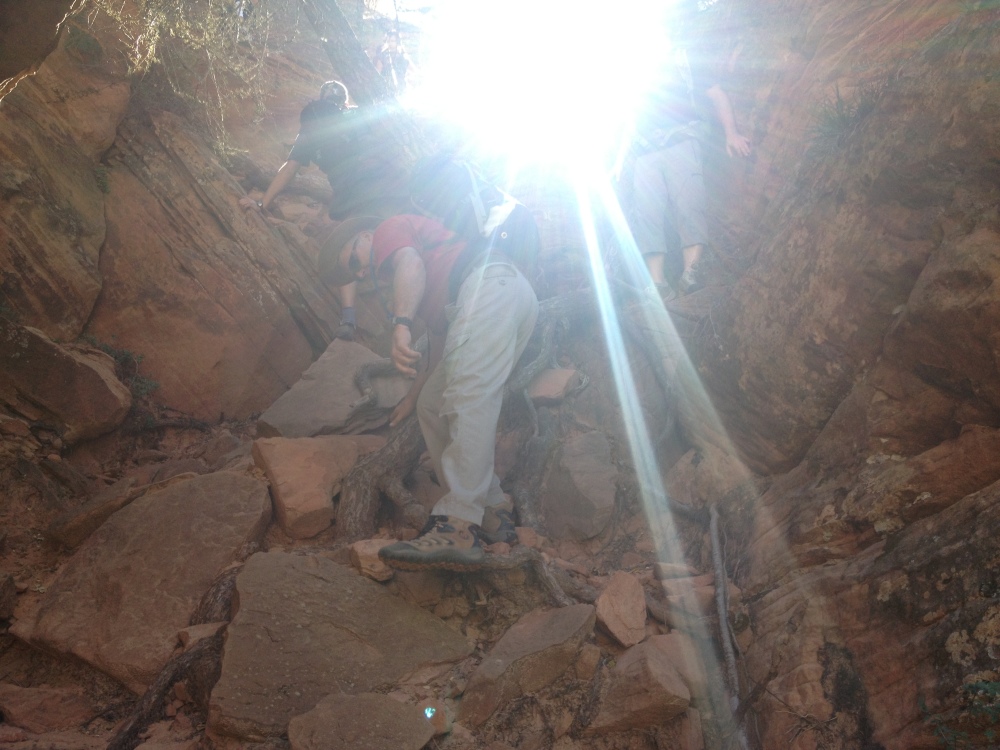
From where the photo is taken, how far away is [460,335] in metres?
4.22

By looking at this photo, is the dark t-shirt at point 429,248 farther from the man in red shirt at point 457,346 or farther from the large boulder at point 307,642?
the large boulder at point 307,642

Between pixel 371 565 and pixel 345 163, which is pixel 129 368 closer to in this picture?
pixel 345 163

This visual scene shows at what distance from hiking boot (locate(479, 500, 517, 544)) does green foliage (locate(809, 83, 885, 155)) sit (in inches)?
116

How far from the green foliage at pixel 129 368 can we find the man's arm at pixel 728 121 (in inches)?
215

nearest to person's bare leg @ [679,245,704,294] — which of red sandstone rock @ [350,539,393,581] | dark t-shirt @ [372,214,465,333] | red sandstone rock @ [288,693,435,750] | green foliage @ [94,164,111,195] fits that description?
dark t-shirt @ [372,214,465,333]

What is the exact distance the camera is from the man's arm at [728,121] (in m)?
6.13

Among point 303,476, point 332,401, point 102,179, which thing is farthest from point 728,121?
point 102,179

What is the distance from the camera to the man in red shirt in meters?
3.76

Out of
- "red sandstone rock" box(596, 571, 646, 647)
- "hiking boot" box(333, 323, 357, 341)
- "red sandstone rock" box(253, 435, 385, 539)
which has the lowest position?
"red sandstone rock" box(596, 571, 646, 647)

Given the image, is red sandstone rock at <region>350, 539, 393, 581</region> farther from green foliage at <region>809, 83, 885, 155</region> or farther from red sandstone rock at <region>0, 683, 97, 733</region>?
green foliage at <region>809, 83, 885, 155</region>

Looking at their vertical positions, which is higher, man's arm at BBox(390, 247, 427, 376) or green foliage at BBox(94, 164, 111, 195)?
green foliage at BBox(94, 164, 111, 195)

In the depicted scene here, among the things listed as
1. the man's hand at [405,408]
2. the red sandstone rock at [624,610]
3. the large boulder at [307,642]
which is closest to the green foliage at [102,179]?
the man's hand at [405,408]

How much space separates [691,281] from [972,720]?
4348 millimetres

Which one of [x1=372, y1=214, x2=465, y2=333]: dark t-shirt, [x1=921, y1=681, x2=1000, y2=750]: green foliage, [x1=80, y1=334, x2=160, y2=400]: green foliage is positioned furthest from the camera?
[x1=80, y1=334, x2=160, y2=400]: green foliage
